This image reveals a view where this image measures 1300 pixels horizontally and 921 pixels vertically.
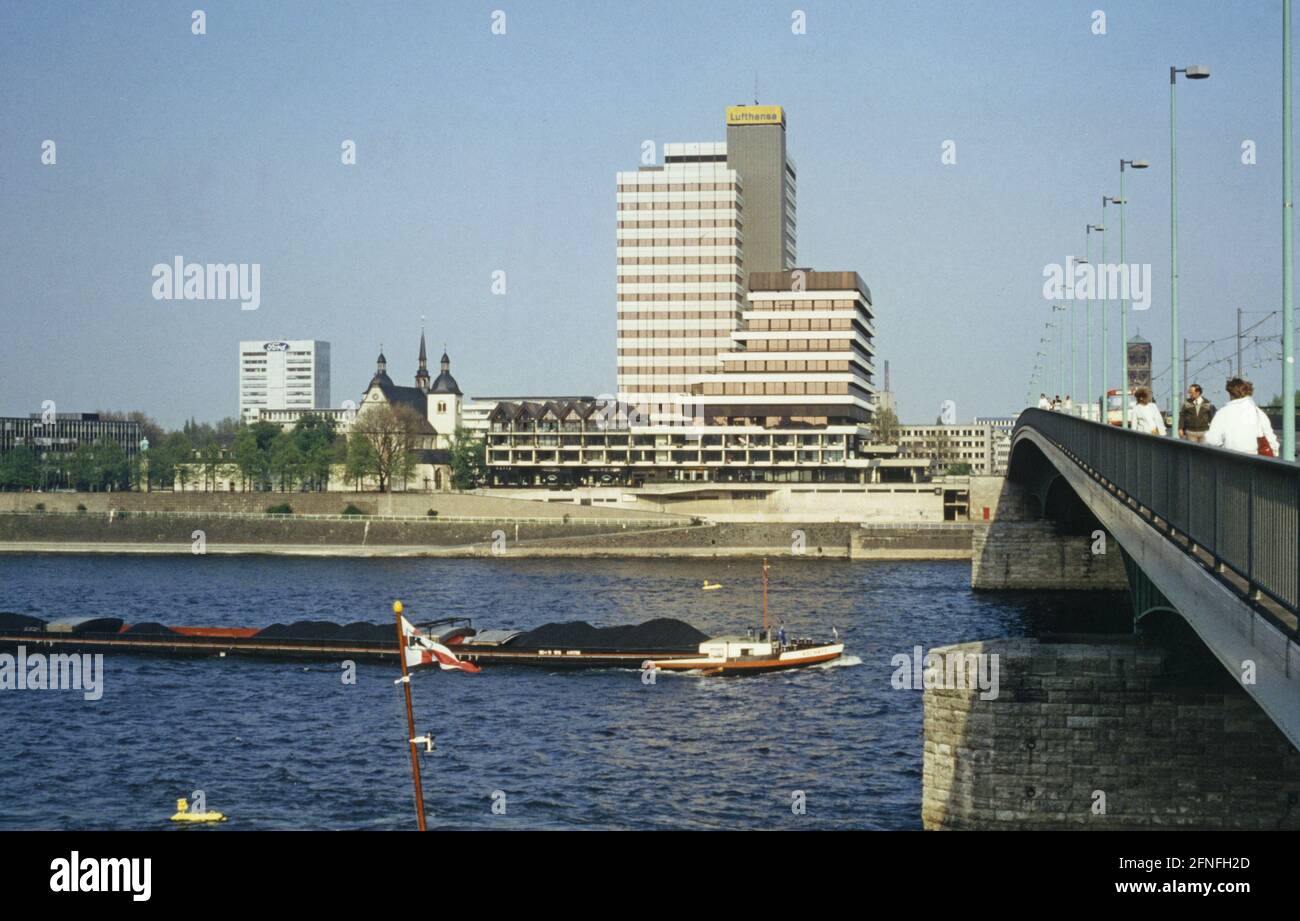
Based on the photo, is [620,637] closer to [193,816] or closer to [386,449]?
[193,816]

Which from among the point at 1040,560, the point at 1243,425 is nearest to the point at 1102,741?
the point at 1243,425

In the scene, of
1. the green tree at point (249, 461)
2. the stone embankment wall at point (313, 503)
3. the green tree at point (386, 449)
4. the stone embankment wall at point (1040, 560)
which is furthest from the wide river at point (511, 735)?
the green tree at point (249, 461)

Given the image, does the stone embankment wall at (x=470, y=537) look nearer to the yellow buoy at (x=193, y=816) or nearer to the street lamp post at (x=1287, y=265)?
the yellow buoy at (x=193, y=816)

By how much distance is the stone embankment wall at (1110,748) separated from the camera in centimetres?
2800

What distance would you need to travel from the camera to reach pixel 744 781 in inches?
1634

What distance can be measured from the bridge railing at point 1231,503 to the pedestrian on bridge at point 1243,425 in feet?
1.47

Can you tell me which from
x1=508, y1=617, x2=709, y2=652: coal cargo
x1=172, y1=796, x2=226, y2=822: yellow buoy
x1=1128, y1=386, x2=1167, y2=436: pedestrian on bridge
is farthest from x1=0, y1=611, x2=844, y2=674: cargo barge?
x1=1128, y1=386, x2=1167, y2=436: pedestrian on bridge

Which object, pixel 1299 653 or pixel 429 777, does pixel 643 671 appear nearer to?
pixel 429 777

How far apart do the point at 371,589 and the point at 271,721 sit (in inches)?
2120

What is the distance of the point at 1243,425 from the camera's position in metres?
20.0

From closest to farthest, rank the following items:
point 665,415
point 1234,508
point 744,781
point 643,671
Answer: point 1234,508 < point 744,781 < point 643,671 < point 665,415

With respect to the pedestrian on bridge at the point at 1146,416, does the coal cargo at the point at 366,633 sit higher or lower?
lower

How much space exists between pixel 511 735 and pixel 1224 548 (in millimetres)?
33747
